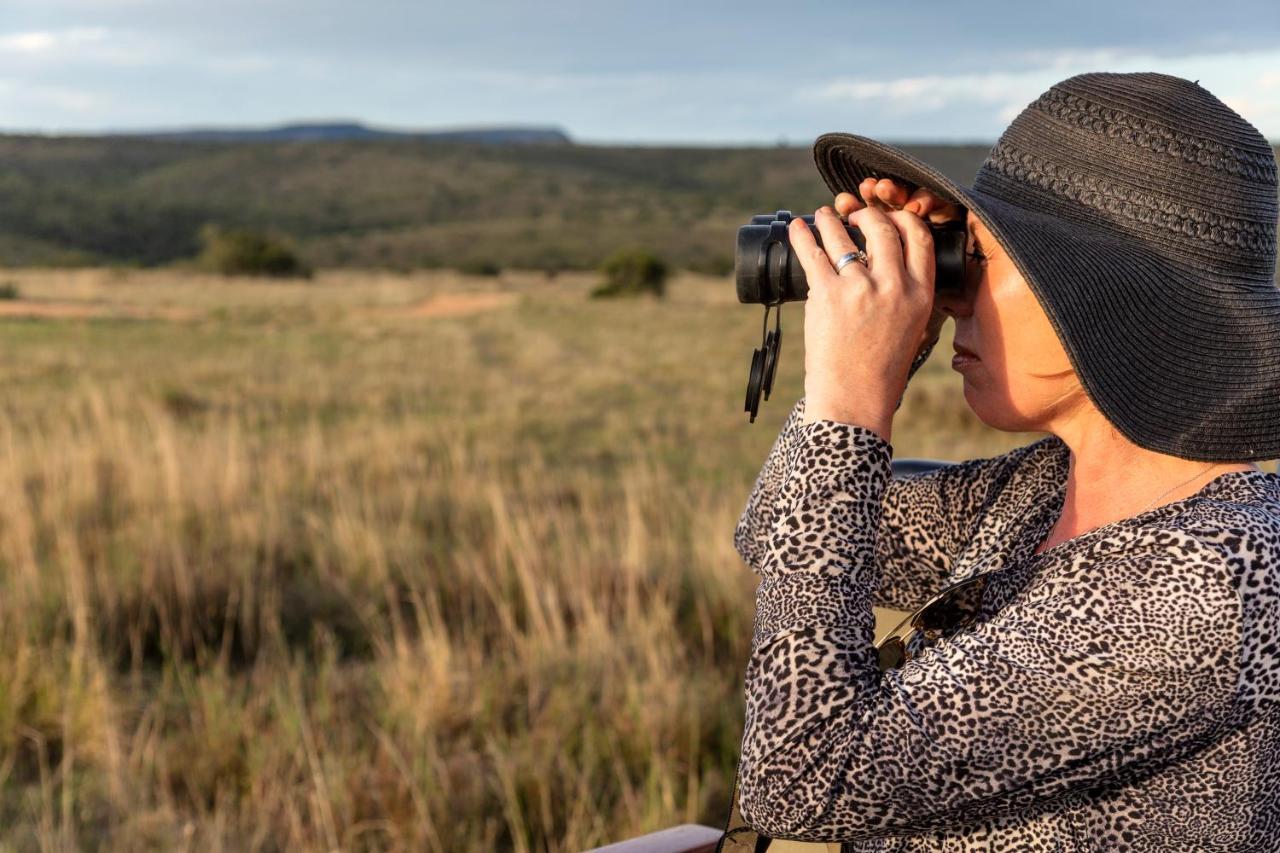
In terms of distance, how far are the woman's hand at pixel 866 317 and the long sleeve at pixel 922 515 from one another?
36 cm

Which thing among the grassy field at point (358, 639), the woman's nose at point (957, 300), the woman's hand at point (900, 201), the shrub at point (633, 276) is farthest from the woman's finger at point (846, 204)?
the shrub at point (633, 276)

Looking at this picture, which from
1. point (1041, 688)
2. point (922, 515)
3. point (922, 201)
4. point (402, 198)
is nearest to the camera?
point (1041, 688)

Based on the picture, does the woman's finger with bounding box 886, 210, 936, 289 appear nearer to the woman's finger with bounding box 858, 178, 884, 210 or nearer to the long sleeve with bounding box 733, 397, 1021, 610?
the woman's finger with bounding box 858, 178, 884, 210

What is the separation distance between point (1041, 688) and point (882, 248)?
0.43 meters

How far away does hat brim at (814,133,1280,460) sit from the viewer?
1150mm

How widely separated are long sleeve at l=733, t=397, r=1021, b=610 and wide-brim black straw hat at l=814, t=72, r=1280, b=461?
1.22ft

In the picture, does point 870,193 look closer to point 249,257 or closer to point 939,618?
point 939,618

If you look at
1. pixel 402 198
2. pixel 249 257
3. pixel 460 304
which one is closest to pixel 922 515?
pixel 460 304

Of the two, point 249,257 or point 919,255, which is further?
point 249,257

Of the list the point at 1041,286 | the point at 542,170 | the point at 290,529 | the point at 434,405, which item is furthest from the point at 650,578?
the point at 542,170

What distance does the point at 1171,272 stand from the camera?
1.17m

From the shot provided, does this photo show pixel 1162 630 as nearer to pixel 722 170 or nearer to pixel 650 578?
pixel 650 578

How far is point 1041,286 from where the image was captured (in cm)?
114

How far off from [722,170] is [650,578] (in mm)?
93543
